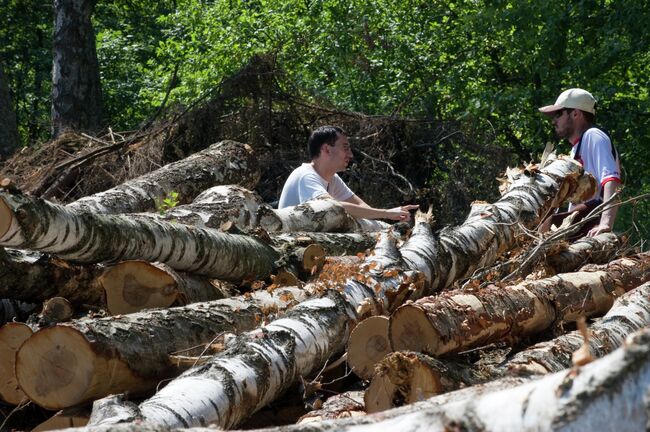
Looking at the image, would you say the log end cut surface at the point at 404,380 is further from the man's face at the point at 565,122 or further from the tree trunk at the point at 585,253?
the man's face at the point at 565,122

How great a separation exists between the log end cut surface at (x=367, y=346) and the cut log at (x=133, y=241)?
141 centimetres

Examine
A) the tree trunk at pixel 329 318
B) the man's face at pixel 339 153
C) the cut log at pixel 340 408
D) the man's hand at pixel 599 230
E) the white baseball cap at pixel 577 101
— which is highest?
the white baseball cap at pixel 577 101

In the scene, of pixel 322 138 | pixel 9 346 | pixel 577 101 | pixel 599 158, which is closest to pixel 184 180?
pixel 322 138

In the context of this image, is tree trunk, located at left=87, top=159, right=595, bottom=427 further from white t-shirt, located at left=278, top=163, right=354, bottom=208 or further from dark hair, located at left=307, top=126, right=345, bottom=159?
dark hair, located at left=307, top=126, right=345, bottom=159

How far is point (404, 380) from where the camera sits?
4.04m

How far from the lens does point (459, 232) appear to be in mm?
6305

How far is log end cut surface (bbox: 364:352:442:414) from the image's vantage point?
4.01 metres

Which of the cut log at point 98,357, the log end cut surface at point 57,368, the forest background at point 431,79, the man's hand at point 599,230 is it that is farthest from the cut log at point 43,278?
the forest background at point 431,79

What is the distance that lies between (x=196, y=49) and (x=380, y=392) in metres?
15.8

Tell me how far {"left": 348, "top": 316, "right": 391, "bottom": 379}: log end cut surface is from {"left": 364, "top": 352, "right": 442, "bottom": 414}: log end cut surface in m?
0.52

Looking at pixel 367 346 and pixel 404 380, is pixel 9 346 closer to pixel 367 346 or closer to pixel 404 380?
pixel 367 346

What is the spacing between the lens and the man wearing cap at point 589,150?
7.21 metres

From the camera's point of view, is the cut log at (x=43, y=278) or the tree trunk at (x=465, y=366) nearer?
the tree trunk at (x=465, y=366)

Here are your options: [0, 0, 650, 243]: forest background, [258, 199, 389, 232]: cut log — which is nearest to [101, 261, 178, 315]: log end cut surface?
[258, 199, 389, 232]: cut log
